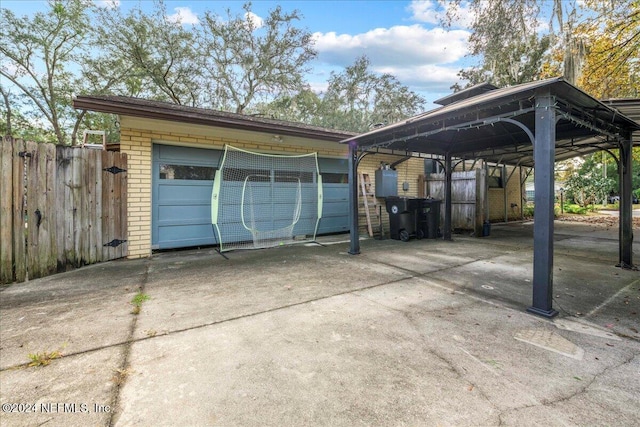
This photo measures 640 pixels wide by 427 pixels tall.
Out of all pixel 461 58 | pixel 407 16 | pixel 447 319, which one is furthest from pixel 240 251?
pixel 461 58

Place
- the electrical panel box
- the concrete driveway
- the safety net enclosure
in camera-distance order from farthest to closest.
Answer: the electrical panel box, the safety net enclosure, the concrete driveway

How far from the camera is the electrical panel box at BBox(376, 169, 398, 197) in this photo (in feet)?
26.0

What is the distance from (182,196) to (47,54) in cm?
1185

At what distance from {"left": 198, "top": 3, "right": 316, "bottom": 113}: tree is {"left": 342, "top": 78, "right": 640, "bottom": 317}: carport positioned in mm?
10570

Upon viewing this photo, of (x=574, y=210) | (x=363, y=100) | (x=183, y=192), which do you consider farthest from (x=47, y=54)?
(x=574, y=210)

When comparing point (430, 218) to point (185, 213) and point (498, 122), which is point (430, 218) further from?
point (185, 213)

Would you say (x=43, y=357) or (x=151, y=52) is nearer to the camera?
(x=43, y=357)

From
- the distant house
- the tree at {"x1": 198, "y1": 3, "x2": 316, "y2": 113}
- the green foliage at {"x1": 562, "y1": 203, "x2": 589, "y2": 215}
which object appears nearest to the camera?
the distant house

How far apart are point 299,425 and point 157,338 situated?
4.72 feet

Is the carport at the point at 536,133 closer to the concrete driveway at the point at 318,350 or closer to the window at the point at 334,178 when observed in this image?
the concrete driveway at the point at 318,350

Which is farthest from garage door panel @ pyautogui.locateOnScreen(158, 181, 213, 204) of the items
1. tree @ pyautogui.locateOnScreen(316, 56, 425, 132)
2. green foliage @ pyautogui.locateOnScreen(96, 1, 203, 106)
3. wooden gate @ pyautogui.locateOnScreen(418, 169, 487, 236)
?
tree @ pyautogui.locateOnScreen(316, 56, 425, 132)

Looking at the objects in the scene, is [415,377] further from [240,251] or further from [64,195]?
[64,195]

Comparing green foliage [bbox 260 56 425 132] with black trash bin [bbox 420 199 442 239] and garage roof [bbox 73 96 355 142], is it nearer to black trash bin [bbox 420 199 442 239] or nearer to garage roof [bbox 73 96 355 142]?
black trash bin [bbox 420 199 442 239]

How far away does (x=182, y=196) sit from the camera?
5562 mm
